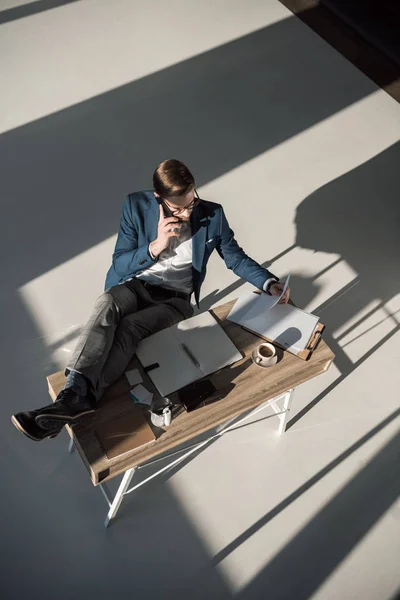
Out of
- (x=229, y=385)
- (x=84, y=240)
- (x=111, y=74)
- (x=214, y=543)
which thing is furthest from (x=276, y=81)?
(x=214, y=543)

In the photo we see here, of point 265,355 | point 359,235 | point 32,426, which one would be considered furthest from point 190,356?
point 359,235

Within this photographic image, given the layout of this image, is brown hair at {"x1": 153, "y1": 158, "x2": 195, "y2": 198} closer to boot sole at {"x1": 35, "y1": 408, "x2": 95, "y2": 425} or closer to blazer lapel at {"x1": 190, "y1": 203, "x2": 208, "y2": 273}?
blazer lapel at {"x1": 190, "y1": 203, "x2": 208, "y2": 273}

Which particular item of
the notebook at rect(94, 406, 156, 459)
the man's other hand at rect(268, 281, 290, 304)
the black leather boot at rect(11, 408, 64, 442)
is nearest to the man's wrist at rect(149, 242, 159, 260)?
the man's other hand at rect(268, 281, 290, 304)

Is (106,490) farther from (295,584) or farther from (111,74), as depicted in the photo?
(111,74)

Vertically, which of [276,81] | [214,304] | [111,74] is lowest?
[214,304]

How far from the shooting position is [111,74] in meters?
4.57

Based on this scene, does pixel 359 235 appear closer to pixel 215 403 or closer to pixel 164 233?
pixel 164 233

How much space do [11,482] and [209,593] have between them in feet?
3.00

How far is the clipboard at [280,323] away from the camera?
2.57 metres

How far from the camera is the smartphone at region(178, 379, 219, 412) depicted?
7.68 ft

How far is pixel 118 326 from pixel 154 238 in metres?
0.42

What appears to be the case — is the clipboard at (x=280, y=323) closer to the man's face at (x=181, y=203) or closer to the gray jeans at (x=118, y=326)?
the gray jeans at (x=118, y=326)

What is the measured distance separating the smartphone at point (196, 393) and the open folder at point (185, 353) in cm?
2

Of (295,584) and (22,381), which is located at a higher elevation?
(22,381)
